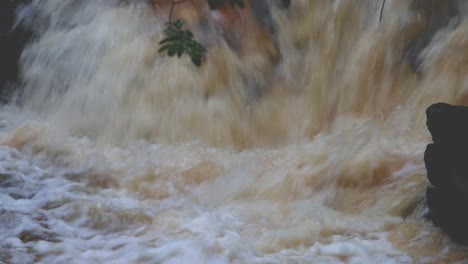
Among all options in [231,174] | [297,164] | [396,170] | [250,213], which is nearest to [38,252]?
[250,213]

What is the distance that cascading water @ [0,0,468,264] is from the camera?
299 centimetres

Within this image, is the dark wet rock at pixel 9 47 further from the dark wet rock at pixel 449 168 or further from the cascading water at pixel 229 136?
the dark wet rock at pixel 449 168

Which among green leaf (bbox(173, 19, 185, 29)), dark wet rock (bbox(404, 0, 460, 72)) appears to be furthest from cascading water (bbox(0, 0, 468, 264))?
green leaf (bbox(173, 19, 185, 29))

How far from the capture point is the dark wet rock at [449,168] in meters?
2.65

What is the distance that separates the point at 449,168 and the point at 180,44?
8.03 ft

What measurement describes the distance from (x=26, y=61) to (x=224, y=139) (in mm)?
1952

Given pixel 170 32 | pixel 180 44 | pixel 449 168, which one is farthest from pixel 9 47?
pixel 449 168

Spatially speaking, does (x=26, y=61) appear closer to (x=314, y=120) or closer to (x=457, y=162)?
(x=314, y=120)

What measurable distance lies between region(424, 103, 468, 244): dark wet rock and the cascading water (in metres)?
0.10

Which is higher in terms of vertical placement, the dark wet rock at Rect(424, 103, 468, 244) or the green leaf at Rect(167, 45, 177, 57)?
the green leaf at Rect(167, 45, 177, 57)

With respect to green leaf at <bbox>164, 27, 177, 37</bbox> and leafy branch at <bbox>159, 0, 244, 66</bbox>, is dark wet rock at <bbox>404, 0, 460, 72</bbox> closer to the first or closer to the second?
leafy branch at <bbox>159, 0, 244, 66</bbox>

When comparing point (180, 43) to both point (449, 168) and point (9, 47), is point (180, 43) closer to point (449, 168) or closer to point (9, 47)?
point (9, 47)

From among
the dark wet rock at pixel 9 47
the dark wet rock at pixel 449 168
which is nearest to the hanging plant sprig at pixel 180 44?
the dark wet rock at pixel 9 47

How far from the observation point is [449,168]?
2.71 metres
